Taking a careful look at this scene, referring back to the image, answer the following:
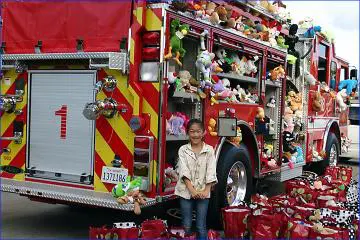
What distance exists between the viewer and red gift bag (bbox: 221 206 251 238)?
4.96 m

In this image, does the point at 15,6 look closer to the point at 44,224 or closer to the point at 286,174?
the point at 44,224

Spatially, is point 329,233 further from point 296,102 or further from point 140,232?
point 296,102

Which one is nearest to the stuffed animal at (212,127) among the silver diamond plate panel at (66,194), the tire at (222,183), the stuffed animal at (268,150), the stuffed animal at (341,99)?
the tire at (222,183)

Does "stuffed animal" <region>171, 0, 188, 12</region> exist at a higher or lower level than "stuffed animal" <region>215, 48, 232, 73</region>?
higher

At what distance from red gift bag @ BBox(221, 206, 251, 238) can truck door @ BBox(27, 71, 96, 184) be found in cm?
144

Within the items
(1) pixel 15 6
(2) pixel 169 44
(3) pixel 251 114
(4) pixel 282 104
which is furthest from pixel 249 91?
(1) pixel 15 6

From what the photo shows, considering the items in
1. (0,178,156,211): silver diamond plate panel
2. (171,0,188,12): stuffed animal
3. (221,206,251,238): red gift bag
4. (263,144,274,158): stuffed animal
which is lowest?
(221,206,251,238): red gift bag

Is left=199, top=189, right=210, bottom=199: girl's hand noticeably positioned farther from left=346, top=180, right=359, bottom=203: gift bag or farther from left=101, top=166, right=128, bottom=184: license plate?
left=346, top=180, right=359, bottom=203: gift bag

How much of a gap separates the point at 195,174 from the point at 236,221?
874 mm

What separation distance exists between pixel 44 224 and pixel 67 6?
2561mm

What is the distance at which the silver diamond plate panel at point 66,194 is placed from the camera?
4.57m

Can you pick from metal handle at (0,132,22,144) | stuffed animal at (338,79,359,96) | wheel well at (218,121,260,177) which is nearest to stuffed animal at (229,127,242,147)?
wheel well at (218,121,260,177)

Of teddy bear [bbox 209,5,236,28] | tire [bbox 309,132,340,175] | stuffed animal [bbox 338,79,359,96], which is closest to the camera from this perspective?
teddy bear [bbox 209,5,236,28]

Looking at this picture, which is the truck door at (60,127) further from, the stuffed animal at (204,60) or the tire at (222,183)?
the tire at (222,183)
